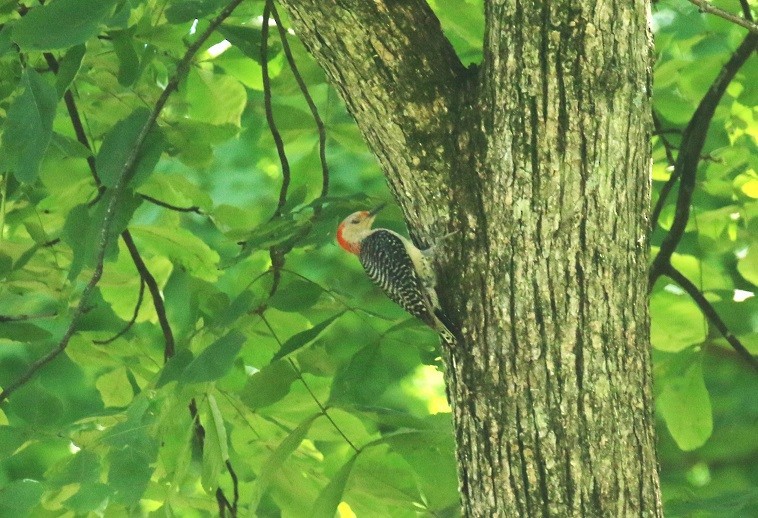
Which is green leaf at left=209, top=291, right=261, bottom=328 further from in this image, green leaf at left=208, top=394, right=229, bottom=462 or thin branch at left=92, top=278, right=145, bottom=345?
thin branch at left=92, top=278, right=145, bottom=345

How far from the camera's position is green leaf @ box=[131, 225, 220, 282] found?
377 cm

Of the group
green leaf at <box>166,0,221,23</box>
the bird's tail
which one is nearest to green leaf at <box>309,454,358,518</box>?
the bird's tail

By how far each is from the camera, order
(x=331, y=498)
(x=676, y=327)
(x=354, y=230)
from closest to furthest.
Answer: (x=331, y=498), (x=676, y=327), (x=354, y=230)

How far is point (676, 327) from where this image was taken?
147 inches

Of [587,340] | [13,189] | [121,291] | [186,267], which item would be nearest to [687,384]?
[587,340]

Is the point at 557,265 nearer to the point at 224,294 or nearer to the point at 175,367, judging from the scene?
the point at 175,367

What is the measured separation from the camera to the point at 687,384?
362 centimetres

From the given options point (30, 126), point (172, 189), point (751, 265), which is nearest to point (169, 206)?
point (172, 189)

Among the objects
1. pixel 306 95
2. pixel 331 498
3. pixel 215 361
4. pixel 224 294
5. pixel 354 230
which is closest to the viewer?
pixel 215 361

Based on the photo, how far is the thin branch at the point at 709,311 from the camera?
11.7 ft

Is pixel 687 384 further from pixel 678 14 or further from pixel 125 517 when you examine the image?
pixel 125 517

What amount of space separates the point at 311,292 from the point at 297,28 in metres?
0.80

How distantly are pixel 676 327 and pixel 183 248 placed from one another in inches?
69.3

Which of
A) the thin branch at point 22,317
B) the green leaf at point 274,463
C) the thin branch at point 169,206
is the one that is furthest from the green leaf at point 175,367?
the thin branch at point 169,206
